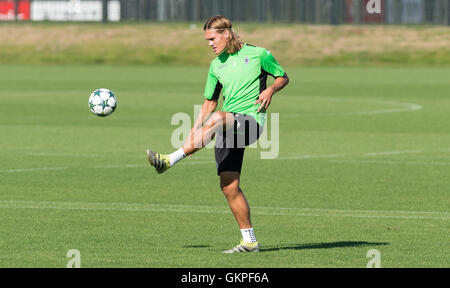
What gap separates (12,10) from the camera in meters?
76.0

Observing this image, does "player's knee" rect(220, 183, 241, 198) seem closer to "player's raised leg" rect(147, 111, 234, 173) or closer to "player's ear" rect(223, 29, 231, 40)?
"player's raised leg" rect(147, 111, 234, 173)

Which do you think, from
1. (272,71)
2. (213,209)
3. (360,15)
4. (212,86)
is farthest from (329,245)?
(360,15)

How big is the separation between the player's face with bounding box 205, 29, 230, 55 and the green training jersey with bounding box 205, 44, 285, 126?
18 centimetres

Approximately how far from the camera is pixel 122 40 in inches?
2514

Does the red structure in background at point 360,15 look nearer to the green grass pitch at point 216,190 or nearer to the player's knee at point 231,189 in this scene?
the green grass pitch at point 216,190

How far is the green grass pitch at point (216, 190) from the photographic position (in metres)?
11.9

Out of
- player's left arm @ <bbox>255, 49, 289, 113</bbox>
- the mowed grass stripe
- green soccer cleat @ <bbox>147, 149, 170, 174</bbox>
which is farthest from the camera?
the mowed grass stripe

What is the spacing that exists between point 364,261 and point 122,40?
175ft

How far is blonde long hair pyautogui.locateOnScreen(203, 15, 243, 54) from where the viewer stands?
37.9ft

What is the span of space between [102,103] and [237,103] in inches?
140

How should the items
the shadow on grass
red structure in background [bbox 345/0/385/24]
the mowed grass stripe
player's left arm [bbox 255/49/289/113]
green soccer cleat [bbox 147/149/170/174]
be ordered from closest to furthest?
1. green soccer cleat [bbox 147/149/170/174]
2. player's left arm [bbox 255/49/289/113]
3. the shadow on grass
4. the mowed grass stripe
5. red structure in background [bbox 345/0/385/24]

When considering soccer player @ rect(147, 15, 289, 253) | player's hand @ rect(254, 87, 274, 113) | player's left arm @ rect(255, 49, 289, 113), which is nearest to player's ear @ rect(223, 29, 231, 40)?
soccer player @ rect(147, 15, 289, 253)

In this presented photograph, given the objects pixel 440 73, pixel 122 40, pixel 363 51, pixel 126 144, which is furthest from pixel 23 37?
pixel 126 144

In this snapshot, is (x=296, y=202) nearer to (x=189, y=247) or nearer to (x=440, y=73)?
(x=189, y=247)
